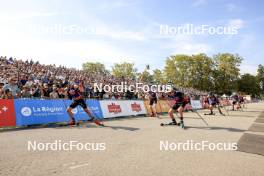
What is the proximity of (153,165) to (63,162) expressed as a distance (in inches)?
77.1

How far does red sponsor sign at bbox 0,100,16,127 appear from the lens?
13648 mm

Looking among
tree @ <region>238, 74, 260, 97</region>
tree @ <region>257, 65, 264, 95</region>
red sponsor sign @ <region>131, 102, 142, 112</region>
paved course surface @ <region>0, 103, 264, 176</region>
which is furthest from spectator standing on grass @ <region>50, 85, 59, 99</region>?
tree @ <region>257, 65, 264, 95</region>

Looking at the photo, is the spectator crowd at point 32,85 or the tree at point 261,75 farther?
the tree at point 261,75

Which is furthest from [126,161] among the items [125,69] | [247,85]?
[247,85]

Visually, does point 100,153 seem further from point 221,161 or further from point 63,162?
point 221,161

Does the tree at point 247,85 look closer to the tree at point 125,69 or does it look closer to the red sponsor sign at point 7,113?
the tree at point 125,69

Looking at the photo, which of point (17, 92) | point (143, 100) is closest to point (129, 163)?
point (17, 92)

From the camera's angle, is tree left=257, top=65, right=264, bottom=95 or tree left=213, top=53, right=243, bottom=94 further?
tree left=257, top=65, right=264, bottom=95

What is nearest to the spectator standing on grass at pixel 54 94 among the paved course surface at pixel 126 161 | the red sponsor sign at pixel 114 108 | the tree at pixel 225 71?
the red sponsor sign at pixel 114 108

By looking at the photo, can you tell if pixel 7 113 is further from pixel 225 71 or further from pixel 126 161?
pixel 225 71

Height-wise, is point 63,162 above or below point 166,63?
below

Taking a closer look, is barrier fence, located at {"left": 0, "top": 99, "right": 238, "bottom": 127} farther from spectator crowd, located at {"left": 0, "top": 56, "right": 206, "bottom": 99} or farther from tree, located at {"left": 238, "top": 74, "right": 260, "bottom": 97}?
tree, located at {"left": 238, "top": 74, "right": 260, "bottom": 97}

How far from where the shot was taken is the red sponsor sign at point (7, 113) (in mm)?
13648

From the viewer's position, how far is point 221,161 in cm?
745
